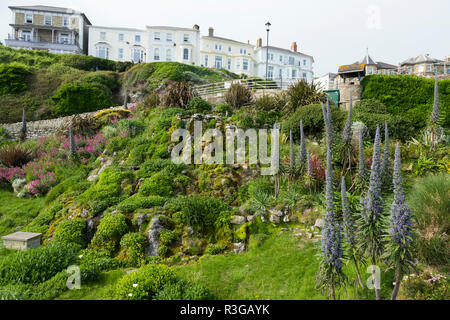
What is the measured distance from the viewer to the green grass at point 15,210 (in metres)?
9.70

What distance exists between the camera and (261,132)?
11.9m

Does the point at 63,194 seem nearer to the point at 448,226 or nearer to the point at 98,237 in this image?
the point at 98,237

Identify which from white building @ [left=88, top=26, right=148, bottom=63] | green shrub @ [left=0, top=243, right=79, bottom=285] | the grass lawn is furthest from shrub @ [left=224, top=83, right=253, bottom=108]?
white building @ [left=88, top=26, right=148, bottom=63]

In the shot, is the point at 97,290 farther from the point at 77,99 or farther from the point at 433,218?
the point at 77,99

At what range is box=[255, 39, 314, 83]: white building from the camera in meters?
51.3

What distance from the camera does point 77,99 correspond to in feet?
78.8

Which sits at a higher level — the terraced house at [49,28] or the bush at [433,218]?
the terraced house at [49,28]

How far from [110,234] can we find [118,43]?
44915 mm

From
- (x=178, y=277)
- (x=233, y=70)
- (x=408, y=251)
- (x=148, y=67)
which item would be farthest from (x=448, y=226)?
(x=233, y=70)

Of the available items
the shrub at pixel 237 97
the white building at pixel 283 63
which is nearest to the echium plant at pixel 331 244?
the shrub at pixel 237 97

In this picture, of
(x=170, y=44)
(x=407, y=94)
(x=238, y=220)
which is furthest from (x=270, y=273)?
(x=170, y=44)

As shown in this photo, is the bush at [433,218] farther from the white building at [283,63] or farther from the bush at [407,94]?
the white building at [283,63]

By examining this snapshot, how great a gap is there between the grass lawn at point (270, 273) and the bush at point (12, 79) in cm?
2793
